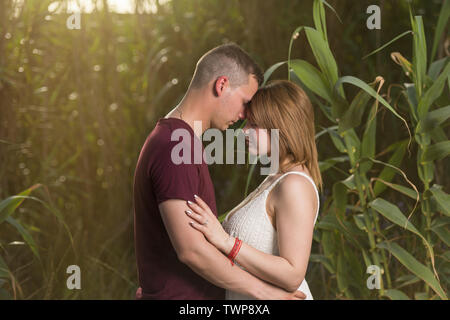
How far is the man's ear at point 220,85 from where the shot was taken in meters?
1.18

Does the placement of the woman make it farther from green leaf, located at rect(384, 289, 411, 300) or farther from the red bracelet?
green leaf, located at rect(384, 289, 411, 300)

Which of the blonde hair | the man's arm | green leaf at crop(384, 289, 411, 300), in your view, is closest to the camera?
the man's arm

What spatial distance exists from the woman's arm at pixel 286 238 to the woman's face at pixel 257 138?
0.08 m

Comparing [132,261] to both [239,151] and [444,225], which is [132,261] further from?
[444,225]

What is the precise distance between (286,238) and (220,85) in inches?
13.4

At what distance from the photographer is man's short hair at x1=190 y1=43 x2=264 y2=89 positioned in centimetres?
120

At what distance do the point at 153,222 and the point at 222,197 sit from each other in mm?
1087

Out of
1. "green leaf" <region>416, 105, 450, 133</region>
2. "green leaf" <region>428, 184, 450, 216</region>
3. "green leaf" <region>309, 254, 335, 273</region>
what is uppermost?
"green leaf" <region>416, 105, 450, 133</region>

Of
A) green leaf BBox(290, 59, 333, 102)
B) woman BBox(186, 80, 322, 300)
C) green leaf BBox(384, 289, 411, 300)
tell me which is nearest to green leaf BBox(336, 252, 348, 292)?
green leaf BBox(384, 289, 411, 300)

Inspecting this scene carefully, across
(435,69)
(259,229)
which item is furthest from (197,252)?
(435,69)

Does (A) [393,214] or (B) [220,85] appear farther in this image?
(A) [393,214]

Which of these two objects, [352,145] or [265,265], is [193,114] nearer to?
[265,265]

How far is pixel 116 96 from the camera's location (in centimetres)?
223
